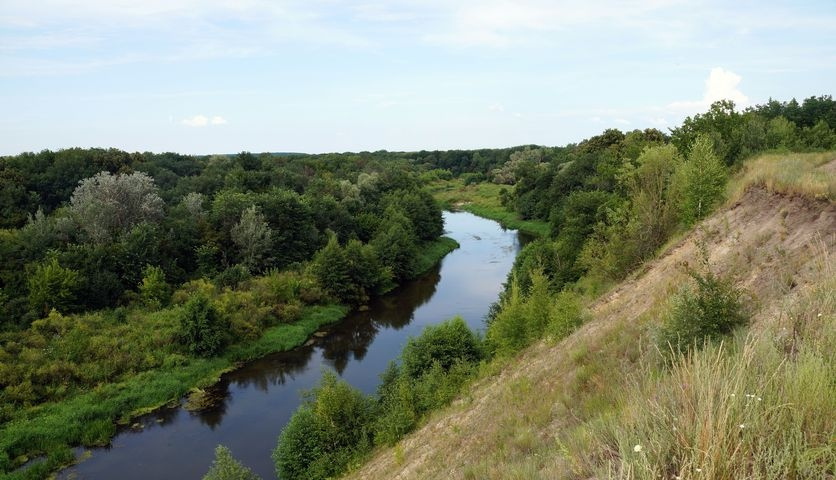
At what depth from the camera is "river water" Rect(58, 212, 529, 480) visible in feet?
65.1

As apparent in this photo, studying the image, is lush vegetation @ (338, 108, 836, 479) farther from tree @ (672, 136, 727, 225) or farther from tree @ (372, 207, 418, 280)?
tree @ (372, 207, 418, 280)

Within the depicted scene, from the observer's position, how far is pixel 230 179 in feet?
178

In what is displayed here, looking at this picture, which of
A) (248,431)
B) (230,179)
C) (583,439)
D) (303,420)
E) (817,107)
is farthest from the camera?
(230,179)

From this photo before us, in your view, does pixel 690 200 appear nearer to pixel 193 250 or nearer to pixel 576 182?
pixel 193 250

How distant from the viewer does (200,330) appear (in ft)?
94.1

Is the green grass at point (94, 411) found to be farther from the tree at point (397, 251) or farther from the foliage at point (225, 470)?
the tree at point (397, 251)

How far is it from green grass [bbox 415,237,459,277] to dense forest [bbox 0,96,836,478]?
325 millimetres

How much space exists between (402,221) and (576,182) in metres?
22.2

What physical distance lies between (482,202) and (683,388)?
95.7 meters

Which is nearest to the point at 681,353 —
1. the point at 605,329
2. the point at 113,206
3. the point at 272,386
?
the point at 605,329

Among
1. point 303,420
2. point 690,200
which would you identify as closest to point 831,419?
point 303,420

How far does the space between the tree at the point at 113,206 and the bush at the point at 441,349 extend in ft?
90.9

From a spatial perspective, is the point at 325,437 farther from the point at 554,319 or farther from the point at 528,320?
the point at 554,319

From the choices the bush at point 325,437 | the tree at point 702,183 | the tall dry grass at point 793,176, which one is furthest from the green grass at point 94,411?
the tall dry grass at point 793,176
